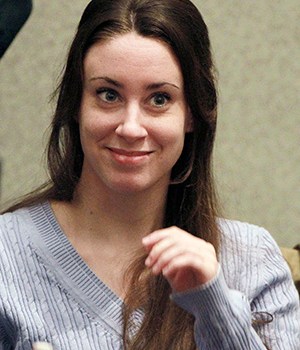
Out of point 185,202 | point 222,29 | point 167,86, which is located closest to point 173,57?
point 167,86

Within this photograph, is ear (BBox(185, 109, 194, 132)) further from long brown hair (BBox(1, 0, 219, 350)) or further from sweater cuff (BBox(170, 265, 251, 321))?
sweater cuff (BBox(170, 265, 251, 321))

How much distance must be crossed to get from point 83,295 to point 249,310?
250 mm

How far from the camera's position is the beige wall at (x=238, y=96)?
103 inches

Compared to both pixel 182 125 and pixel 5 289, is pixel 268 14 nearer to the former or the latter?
pixel 182 125

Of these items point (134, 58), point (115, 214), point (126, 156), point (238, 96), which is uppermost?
point (134, 58)

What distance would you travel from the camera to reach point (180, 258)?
122cm

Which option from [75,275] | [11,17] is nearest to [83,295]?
[75,275]

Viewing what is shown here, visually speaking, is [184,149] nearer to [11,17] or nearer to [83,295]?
[83,295]

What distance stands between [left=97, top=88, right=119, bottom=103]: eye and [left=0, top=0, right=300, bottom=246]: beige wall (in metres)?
1.17

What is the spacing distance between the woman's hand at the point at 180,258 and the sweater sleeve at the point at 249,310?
15 mm

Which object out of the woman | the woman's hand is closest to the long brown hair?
the woman

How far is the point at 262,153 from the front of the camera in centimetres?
263

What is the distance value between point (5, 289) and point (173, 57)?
0.40 meters

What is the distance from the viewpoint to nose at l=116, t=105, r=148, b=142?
142 cm
